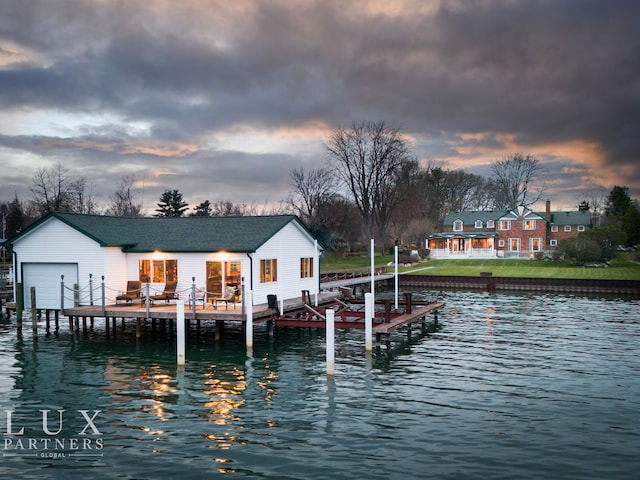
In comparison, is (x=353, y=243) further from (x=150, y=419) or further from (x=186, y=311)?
(x=150, y=419)

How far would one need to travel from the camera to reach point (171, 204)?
95000mm

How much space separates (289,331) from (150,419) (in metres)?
15.6

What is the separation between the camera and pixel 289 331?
30609 millimetres

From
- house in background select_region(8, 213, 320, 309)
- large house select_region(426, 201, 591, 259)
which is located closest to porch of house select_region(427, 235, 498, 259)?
large house select_region(426, 201, 591, 259)

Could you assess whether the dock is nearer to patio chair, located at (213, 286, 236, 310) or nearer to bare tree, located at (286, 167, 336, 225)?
patio chair, located at (213, 286, 236, 310)

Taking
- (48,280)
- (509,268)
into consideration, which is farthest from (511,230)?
(48,280)

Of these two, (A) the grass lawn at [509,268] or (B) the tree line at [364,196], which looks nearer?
(A) the grass lawn at [509,268]

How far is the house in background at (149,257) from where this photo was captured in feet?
92.0

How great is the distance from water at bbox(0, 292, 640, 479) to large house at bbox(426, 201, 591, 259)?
203 ft

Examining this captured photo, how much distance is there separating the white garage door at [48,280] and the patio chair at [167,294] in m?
4.51

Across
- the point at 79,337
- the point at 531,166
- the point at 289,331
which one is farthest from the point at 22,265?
the point at 531,166

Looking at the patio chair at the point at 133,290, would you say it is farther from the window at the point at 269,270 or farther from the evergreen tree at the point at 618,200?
the evergreen tree at the point at 618,200

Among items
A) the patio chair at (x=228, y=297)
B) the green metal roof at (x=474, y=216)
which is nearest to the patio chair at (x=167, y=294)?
the patio chair at (x=228, y=297)

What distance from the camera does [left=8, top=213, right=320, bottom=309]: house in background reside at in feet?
92.0
